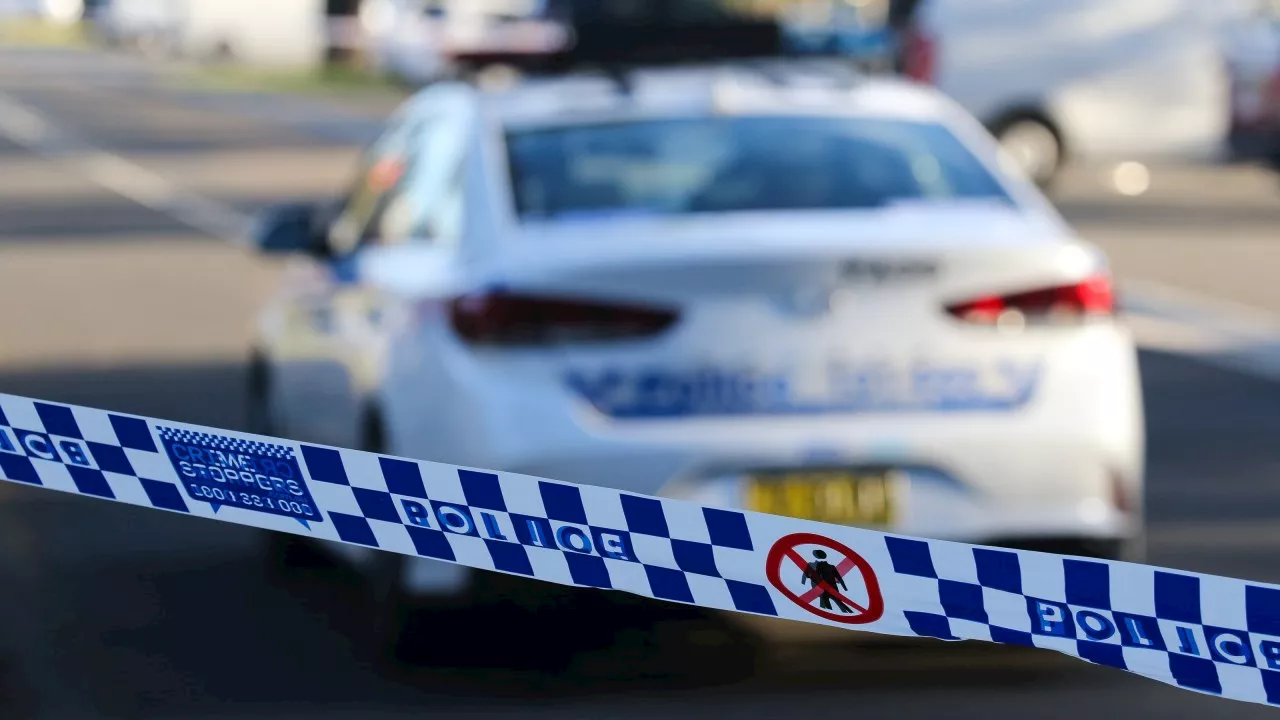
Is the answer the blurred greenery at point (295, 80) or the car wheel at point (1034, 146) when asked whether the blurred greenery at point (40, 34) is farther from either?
the car wheel at point (1034, 146)

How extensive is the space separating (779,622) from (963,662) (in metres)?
0.68

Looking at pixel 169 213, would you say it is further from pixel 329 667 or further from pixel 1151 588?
pixel 1151 588

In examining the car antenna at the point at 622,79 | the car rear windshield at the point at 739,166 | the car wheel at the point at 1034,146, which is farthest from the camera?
the car wheel at the point at 1034,146

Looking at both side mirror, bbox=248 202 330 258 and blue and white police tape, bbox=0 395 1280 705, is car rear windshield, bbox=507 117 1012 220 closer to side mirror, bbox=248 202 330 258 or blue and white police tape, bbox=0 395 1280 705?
side mirror, bbox=248 202 330 258

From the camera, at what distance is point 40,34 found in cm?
7194

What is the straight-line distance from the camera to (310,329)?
747 centimetres

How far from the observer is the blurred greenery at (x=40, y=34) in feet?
229

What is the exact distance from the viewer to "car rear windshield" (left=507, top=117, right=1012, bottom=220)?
6.46 metres

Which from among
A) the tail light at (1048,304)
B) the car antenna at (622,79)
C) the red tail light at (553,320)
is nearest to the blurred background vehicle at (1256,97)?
the car antenna at (622,79)

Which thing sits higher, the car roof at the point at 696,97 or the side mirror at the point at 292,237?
the car roof at the point at 696,97

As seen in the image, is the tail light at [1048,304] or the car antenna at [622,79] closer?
the tail light at [1048,304]

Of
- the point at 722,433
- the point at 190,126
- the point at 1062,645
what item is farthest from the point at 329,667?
the point at 190,126

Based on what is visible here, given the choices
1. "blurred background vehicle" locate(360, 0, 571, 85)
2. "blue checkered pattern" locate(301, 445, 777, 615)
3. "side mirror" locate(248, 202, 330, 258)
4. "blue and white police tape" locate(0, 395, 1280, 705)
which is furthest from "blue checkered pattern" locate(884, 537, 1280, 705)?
"blurred background vehicle" locate(360, 0, 571, 85)

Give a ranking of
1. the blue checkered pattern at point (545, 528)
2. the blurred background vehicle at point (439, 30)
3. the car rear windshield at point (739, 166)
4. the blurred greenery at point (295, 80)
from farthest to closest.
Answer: the blurred greenery at point (295, 80) → the blurred background vehicle at point (439, 30) → the car rear windshield at point (739, 166) → the blue checkered pattern at point (545, 528)
